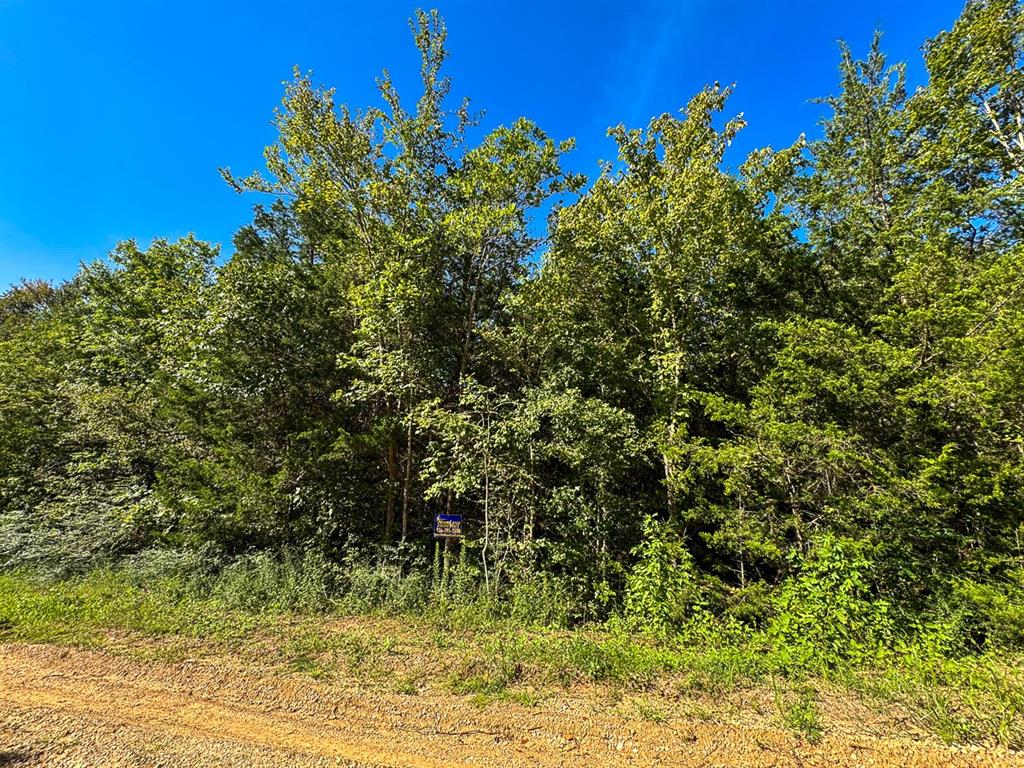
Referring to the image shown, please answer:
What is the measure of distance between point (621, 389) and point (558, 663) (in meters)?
5.10

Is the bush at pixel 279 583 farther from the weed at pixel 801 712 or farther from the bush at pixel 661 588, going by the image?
the weed at pixel 801 712

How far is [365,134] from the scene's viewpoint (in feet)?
29.2

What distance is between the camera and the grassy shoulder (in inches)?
134

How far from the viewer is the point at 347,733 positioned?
10.5 ft

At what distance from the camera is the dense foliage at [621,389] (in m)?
5.75

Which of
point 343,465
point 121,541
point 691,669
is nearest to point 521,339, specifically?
point 343,465

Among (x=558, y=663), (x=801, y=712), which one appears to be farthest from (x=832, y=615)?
(x=558, y=663)

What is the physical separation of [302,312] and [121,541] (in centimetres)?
568

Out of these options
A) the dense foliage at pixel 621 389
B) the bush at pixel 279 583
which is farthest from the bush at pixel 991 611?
the bush at pixel 279 583

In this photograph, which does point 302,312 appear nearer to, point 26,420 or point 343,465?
point 343,465

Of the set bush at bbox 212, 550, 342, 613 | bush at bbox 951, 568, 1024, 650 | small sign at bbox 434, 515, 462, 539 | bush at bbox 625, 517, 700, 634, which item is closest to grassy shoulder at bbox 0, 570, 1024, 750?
bush at bbox 212, 550, 342, 613

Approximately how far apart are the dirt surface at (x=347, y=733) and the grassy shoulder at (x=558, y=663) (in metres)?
0.20

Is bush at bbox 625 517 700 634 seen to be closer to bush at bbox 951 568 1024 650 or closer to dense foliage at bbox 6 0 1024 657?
dense foliage at bbox 6 0 1024 657

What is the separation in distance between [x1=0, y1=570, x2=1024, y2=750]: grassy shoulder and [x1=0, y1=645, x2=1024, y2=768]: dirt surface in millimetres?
195
